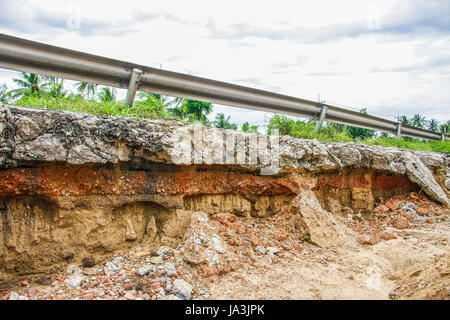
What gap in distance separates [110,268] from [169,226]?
2.23 ft

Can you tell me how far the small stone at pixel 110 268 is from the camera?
A: 8.60 feet

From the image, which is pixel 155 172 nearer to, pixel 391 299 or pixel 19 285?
pixel 19 285

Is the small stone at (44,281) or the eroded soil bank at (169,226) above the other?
the eroded soil bank at (169,226)

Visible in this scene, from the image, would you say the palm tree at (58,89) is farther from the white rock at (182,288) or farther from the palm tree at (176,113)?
the white rock at (182,288)

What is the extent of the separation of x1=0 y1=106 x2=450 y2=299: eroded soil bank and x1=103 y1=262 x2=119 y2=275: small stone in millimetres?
13

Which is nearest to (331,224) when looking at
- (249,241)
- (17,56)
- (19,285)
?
(249,241)

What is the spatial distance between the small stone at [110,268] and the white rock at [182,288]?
0.58 metres

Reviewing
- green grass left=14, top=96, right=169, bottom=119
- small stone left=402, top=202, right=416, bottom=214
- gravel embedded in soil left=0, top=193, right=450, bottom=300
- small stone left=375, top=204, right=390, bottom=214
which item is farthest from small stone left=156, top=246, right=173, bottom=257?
small stone left=402, top=202, right=416, bottom=214

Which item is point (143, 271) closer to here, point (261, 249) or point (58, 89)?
point (261, 249)

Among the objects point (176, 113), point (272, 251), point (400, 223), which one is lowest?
point (272, 251)

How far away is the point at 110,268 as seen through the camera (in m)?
2.65

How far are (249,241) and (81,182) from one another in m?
1.71

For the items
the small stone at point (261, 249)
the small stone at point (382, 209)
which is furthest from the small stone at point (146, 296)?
the small stone at point (382, 209)

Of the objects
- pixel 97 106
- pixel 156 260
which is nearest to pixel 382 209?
pixel 156 260
